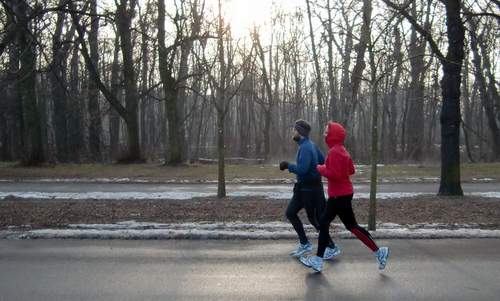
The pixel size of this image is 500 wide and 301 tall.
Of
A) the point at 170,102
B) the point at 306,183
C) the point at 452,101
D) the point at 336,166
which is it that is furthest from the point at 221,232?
the point at 170,102

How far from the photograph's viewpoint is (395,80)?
4156cm

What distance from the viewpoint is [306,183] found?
Answer: 730cm

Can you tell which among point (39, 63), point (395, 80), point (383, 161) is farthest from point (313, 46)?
point (39, 63)

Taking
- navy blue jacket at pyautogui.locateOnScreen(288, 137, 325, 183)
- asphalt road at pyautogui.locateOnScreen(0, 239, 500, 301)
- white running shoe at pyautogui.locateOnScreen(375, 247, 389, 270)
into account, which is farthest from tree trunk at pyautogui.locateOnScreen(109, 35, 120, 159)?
white running shoe at pyautogui.locateOnScreen(375, 247, 389, 270)

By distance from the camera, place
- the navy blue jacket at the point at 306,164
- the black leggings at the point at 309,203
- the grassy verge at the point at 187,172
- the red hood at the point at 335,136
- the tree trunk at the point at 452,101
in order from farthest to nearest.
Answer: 1. the grassy verge at the point at 187,172
2. the tree trunk at the point at 452,101
3. the black leggings at the point at 309,203
4. the navy blue jacket at the point at 306,164
5. the red hood at the point at 335,136

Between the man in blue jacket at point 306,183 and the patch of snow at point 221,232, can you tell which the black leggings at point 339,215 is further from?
the patch of snow at point 221,232

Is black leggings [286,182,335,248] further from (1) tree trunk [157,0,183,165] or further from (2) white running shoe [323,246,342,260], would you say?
(1) tree trunk [157,0,183,165]

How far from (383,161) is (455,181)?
63.2ft

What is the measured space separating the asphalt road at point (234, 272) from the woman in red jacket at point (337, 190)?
21 centimetres

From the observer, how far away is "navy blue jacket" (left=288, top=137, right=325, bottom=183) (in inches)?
279

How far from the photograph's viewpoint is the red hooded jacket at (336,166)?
21.9ft

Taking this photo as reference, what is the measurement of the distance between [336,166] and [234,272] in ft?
5.59

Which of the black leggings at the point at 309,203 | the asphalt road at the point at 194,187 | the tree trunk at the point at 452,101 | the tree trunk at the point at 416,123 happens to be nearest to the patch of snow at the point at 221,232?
the black leggings at the point at 309,203

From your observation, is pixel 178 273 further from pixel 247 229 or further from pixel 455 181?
pixel 455 181
